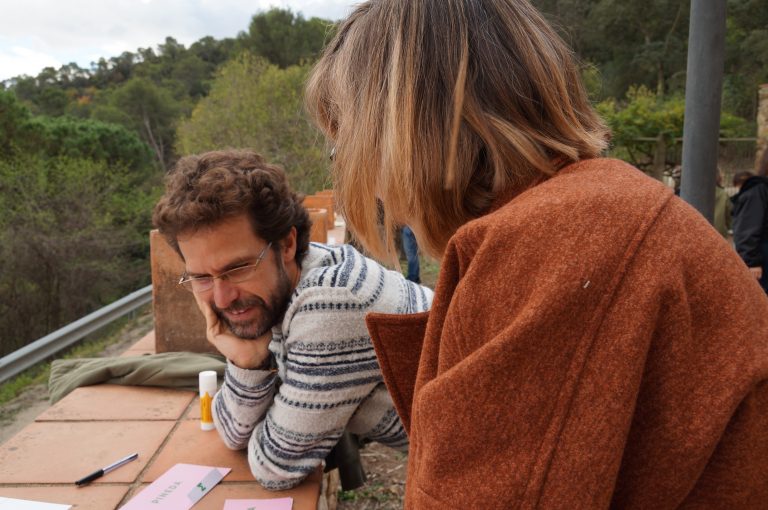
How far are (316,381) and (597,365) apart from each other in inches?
49.2

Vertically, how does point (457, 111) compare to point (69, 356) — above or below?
above

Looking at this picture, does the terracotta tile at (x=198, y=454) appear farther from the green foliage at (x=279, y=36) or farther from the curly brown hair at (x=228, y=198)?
the green foliage at (x=279, y=36)

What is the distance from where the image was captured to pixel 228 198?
2082mm

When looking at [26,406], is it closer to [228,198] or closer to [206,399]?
[206,399]

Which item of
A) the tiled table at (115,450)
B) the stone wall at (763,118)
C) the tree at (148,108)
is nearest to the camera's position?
the tiled table at (115,450)

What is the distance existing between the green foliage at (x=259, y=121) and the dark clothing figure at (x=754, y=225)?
13.1 m

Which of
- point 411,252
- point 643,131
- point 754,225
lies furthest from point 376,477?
point 643,131

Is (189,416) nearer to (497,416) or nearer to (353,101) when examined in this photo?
(353,101)

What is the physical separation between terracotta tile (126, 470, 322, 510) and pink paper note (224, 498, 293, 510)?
0.02m

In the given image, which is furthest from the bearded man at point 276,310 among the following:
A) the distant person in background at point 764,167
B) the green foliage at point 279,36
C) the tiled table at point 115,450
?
the green foliage at point 279,36

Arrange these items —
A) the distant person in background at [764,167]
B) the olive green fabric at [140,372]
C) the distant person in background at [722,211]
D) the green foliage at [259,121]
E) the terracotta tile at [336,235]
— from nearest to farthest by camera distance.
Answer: the olive green fabric at [140,372], the distant person in background at [764,167], the distant person in background at [722,211], the terracotta tile at [336,235], the green foliage at [259,121]

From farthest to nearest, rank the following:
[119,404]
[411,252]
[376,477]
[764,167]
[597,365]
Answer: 1. [411,252]
2. [764,167]
3. [376,477]
4. [119,404]
5. [597,365]

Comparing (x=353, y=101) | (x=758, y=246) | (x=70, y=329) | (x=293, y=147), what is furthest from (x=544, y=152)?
(x=293, y=147)

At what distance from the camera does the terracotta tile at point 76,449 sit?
2.06 metres
